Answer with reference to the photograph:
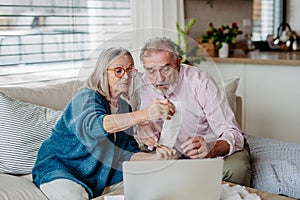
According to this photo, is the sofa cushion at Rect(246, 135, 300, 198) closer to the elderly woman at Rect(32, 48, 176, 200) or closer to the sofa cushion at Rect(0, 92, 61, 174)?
the elderly woman at Rect(32, 48, 176, 200)

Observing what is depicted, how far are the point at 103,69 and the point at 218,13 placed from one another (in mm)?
3341

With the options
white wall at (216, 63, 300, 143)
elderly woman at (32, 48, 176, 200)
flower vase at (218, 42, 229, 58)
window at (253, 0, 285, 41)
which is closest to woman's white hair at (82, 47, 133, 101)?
elderly woman at (32, 48, 176, 200)

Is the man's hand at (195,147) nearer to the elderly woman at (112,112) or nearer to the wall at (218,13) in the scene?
the elderly woman at (112,112)

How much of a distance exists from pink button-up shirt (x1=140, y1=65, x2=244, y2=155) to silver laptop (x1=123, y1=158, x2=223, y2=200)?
0.28 feet

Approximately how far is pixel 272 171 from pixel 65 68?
1.71m

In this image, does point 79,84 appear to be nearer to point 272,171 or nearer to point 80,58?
point 272,171

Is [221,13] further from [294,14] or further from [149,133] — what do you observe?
[149,133]

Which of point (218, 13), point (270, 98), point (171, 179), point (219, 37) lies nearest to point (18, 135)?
point (171, 179)

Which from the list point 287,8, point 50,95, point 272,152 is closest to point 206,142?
point 272,152

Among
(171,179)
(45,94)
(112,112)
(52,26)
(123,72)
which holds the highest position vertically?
(52,26)

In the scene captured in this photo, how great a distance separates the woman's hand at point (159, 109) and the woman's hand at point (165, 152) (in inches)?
4.0

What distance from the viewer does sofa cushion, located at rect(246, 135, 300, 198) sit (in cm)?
206

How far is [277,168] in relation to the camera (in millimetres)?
2184

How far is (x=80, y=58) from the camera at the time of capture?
10.9 feet
